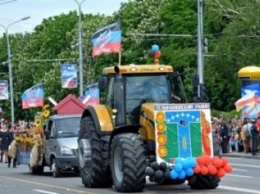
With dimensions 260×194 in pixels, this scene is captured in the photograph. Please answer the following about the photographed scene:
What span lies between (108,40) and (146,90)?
21.4 meters

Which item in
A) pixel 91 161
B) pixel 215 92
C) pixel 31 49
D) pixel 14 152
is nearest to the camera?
pixel 91 161

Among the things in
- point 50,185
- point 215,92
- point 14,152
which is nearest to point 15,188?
point 50,185

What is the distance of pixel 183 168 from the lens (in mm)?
21062

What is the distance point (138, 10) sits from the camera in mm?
89250

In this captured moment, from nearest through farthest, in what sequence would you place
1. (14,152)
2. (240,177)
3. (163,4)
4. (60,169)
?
(240,177) < (60,169) < (14,152) < (163,4)

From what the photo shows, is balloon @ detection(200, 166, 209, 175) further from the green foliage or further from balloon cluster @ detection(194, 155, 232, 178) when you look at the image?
the green foliage

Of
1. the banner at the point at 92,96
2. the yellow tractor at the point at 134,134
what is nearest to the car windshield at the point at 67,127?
the yellow tractor at the point at 134,134

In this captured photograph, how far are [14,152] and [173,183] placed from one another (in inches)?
631

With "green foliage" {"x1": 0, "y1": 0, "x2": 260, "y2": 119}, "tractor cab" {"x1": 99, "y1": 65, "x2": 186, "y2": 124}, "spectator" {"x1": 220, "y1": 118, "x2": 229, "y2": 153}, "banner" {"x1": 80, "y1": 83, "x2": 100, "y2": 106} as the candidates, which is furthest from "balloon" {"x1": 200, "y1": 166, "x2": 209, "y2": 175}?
"banner" {"x1": 80, "y1": 83, "x2": 100, "y2": 106}

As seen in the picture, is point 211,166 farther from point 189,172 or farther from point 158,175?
point 158,175

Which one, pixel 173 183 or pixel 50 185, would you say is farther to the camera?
pixel 50 185

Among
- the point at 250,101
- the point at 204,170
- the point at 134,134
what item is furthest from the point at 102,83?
the point at 250,101

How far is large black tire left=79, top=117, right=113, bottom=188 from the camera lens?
2320cm

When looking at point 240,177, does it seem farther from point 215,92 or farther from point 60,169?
point 215,92
